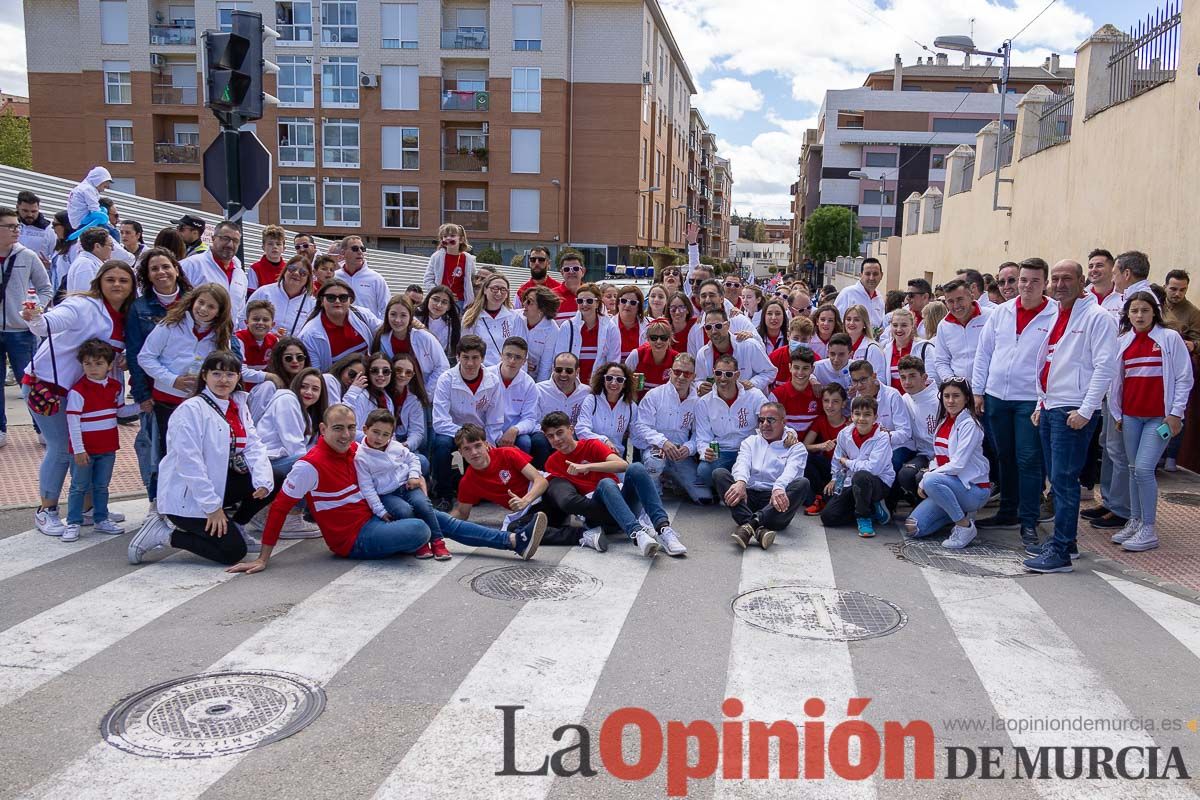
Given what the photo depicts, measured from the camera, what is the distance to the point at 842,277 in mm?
52875

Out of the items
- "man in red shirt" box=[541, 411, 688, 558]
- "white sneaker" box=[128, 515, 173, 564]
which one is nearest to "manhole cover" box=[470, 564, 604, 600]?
"man in red shirt" box=[541, 411, 688, 558]

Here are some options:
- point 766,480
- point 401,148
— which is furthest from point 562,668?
point 401,148

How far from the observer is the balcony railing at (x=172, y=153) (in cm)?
4828

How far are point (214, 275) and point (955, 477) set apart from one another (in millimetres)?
6722

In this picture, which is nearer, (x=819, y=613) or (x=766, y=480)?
(x=819, y=613)

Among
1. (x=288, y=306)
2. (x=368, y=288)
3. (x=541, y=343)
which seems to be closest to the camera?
(x=288, y=306)

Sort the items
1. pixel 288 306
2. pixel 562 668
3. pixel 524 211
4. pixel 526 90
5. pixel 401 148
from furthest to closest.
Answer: pixel 524 211, pixel 401 148, pixel 526 90, pixel 288 306, pixel 562 668

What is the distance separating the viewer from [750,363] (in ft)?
30.8

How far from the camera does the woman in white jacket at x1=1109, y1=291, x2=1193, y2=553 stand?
7.10 meters

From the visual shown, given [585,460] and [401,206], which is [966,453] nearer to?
[585,460]

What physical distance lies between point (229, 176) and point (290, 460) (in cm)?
315

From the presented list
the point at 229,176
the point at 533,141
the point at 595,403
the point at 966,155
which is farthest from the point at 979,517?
the point at 533,141

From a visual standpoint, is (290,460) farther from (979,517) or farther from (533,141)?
(533,141)

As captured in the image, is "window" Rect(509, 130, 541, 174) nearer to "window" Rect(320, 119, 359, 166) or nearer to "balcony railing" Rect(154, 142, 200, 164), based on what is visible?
"window" Rect(320, 119, 359, 166)
